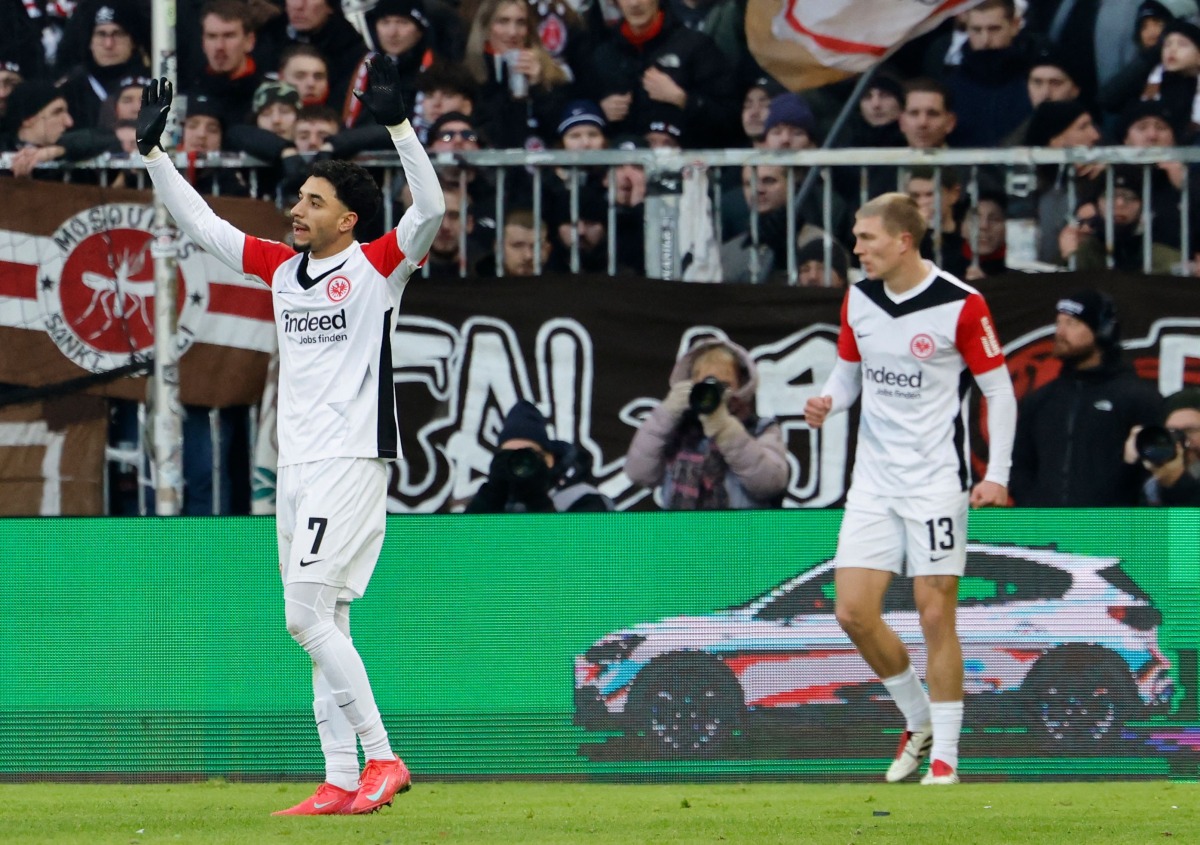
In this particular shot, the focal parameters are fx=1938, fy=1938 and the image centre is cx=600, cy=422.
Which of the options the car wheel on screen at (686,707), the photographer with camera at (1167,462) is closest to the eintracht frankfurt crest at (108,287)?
the car wheel on screen at (686,707)

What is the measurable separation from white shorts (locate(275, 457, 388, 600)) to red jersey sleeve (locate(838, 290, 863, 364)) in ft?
7.30

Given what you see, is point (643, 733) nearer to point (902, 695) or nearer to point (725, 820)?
point (902, 695)

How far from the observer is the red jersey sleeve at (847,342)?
26.1 ft

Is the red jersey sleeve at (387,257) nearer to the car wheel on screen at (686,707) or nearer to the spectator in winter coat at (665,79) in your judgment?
the car wheel on screen at (686,707)

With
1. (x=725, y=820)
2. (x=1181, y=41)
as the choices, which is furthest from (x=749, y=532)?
(x=1181, y=41)

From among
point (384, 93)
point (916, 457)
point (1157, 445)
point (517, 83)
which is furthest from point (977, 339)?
point (517, 83)

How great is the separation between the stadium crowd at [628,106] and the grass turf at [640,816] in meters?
3.35

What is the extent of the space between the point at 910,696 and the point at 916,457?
0.97 meters

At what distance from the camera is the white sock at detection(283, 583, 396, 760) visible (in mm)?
6500

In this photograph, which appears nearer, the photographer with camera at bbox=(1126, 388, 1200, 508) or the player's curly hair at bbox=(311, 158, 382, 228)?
the player's curly hair at bbox=(311, 158, 382, 228)

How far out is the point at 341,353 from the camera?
260 inches

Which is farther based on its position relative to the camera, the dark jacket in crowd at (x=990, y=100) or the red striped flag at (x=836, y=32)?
the red striped flag at (x=836, y=32)

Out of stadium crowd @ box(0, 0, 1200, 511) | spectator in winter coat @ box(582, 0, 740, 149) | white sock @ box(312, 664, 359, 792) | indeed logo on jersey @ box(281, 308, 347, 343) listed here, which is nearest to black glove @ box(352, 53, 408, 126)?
indeed logo on jersey @ box(281, 308, 347, 343)

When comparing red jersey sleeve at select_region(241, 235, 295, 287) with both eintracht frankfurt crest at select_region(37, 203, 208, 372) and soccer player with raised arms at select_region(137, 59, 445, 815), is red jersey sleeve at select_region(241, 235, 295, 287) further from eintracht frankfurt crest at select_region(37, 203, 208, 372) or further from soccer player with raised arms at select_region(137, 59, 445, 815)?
eintracht frankfurt crest at select_region(37, 203, 208, 372)
